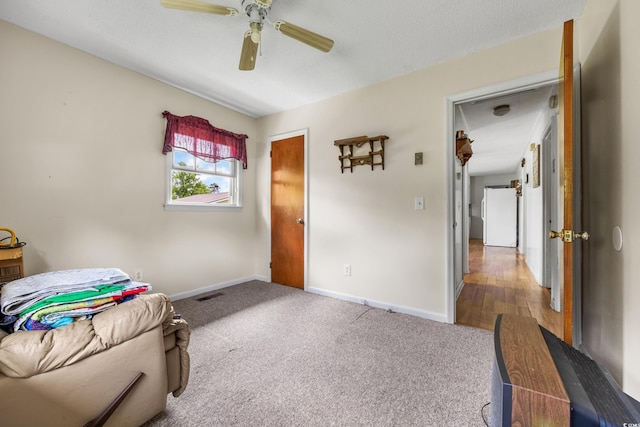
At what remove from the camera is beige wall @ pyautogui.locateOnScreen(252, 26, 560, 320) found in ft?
7.56

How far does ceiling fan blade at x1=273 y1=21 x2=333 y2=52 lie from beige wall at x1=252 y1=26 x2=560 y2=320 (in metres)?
1.15

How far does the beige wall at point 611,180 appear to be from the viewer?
114cm

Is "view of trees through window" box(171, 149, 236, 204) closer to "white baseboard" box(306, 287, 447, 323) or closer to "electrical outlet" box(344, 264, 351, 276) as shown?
"white baseboard" box(306, 287, 447, 323)

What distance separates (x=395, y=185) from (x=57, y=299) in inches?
97.9

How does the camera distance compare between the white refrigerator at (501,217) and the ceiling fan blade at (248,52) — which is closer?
the ceiling fan blade at (248,52)

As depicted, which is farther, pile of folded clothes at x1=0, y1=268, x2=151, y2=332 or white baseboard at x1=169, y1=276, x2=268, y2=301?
white baseboard at x1=169, y1=276, x2=268, y2=301

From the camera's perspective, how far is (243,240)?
3.67m

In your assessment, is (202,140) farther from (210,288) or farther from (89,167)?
(210,288)

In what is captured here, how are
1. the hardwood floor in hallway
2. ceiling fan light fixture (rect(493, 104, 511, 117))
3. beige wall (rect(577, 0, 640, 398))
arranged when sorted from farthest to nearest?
ceiling fan light fixture (rect(493, 104, 511, 117)), the hardwood floor in hallway, beige wall (rect(577, 0, 640, 398))

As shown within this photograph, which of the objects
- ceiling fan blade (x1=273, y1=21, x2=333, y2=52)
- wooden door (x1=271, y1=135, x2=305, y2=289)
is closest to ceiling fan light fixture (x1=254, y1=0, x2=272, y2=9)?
ceiling fan blade (x1=273, y1=21, x2=333, y2=52)

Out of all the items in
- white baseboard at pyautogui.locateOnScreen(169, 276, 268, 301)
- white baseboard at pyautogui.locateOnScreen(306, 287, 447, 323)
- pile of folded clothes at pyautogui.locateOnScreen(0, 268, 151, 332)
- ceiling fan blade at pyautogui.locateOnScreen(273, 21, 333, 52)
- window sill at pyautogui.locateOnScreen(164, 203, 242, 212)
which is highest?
ceiling fan blade at pyautogui.locateOnScreen(273, 21, 333, 52)

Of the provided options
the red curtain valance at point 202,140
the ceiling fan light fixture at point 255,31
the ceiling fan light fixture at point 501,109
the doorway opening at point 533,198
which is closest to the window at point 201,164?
the red curtain valance at point 202,140

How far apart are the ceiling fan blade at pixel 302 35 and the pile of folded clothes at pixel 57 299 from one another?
1667 mm

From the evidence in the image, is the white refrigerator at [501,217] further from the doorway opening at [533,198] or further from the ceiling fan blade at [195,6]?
the ceiling fan blade at [195,6]
